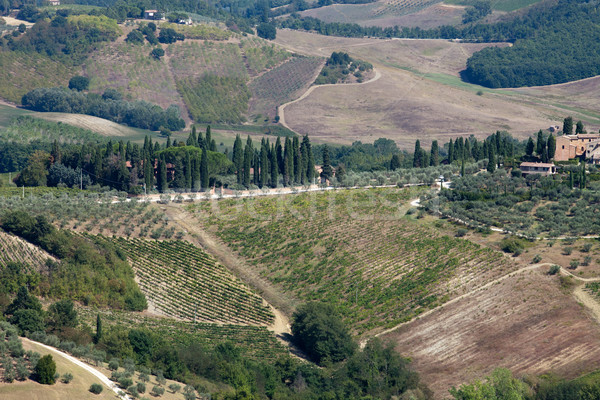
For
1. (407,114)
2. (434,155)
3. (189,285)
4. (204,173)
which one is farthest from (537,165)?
(407,114)

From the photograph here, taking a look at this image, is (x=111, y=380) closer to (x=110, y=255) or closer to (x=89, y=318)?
(x=89, y=318)

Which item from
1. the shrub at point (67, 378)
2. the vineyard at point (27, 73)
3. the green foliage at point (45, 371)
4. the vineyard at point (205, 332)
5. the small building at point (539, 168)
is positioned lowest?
the vineyard at point (205, 332)

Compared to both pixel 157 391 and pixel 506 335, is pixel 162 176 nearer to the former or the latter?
pixel 506 335

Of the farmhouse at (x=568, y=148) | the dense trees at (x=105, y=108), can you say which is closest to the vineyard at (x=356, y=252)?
the farmhouse at (x=568, y=148)

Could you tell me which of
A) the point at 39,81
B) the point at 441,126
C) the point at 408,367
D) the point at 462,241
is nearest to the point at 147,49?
the point at 39,81

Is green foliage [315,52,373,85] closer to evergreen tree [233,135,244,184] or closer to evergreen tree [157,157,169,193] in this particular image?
evergreen tree [233,135,244,184]

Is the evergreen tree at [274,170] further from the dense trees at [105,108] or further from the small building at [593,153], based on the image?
the dense trees at [105,108]
